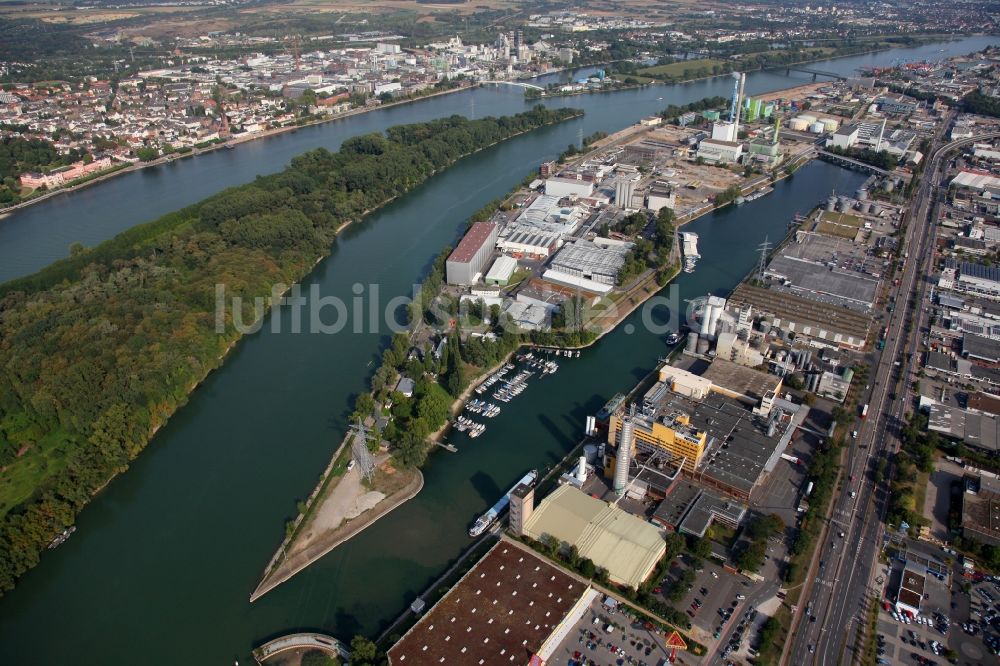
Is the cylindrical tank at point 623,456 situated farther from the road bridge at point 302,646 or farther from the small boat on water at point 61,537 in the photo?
the small boat on water at point 61,537

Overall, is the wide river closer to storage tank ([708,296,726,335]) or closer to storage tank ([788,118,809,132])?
storage tank ([708,296,726,335])

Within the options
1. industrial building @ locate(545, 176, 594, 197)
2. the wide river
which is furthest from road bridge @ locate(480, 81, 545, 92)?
the wide river

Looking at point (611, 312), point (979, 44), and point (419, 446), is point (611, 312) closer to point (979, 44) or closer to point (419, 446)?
point (419, 446)

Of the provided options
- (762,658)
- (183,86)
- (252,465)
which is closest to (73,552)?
(252,465)

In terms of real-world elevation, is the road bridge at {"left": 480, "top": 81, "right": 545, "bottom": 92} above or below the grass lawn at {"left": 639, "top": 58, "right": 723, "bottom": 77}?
below

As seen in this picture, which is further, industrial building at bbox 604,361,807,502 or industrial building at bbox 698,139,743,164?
industrial building at bbox 698,139,743,164

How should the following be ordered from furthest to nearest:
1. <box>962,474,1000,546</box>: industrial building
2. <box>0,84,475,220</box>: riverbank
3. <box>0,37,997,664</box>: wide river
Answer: <box>0,84,475,220</box>: riverbank → <box>962,474,1000,546</box>: industrial building → <box>0,37,997,664</box>: wide river

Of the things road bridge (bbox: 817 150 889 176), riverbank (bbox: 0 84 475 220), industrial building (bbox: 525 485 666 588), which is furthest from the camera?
road bridge (bbox: 817 150 889 176)
